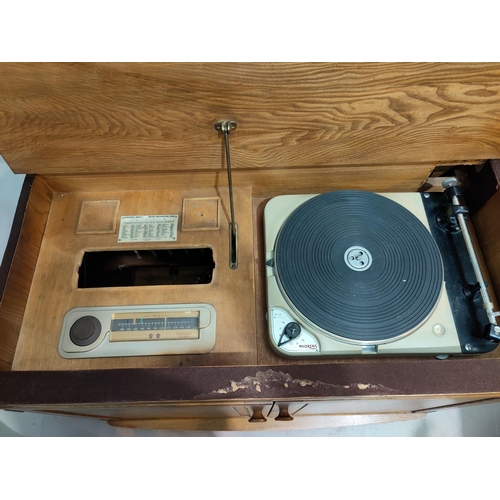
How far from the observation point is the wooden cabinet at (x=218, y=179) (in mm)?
683

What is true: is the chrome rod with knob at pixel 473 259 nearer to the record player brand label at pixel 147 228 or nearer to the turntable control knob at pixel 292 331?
the turntable control knob at pixel 292 331

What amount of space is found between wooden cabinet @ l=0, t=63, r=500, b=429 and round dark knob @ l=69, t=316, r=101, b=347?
45mm

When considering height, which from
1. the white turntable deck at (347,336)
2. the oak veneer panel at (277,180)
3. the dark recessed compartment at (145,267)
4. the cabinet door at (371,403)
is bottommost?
the cabinet door at (371,403)

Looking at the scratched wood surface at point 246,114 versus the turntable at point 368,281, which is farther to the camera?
the turntable at point 368,281

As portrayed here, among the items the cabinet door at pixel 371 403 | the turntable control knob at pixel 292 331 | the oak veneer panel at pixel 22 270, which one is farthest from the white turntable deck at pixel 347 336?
the oak veneer panel at pixel 22 270

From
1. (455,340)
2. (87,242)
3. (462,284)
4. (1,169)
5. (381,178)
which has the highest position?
(1,169)

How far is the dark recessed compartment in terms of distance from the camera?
3.59ft

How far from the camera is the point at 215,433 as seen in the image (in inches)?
56.6

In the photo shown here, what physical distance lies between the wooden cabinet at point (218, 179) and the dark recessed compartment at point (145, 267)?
82mm

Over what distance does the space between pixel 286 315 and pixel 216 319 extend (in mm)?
168

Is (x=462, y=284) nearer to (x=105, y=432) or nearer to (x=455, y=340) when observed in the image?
(x=455, y=340)

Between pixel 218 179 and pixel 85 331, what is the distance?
1.70 ft

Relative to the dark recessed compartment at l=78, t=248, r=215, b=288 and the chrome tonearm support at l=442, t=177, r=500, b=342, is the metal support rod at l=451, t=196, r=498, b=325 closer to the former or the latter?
the chrome tonearm support at l=442, t=177, r=500, b=342

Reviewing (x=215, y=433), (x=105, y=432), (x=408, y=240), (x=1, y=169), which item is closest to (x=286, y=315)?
(x=408, y=240)
